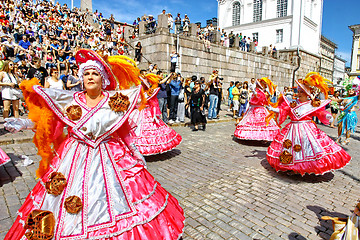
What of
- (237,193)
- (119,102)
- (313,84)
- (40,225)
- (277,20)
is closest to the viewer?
(40,225)

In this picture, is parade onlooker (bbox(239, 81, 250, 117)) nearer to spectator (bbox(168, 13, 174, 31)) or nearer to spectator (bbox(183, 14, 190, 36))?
spectator (bbox(183, 14, 190, 36))

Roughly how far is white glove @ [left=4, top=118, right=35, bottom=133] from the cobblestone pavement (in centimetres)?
156

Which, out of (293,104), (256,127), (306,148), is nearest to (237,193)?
(306,148)

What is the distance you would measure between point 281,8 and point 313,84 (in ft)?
101

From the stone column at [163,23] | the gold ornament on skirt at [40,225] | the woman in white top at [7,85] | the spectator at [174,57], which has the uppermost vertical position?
the stone column at [163,23]

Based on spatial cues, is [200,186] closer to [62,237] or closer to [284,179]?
[284,179]

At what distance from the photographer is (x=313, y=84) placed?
199 inches

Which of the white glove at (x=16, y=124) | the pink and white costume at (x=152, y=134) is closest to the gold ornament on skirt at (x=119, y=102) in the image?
the white glove at (x=16, y=124)

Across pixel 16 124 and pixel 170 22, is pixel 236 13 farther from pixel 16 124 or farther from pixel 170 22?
pixel 16 124

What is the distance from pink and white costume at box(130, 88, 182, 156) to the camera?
5.96 m

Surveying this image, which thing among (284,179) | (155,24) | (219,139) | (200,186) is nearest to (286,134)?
Answer: (284,179)

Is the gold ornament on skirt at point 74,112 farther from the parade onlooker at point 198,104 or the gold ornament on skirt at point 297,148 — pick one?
the parade onlooker at point 198,104

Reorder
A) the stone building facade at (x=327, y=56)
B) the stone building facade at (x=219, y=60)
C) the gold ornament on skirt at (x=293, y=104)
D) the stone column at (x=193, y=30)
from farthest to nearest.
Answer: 1. the stone building facade at (x=327, y=56)
2. the stone column at (x=193, y=30)
3. the stone building facade at (x=219, y=60)
4. the gold ornament on skirt at (x=293, y=104)

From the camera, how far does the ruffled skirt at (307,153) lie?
4.78 metres
